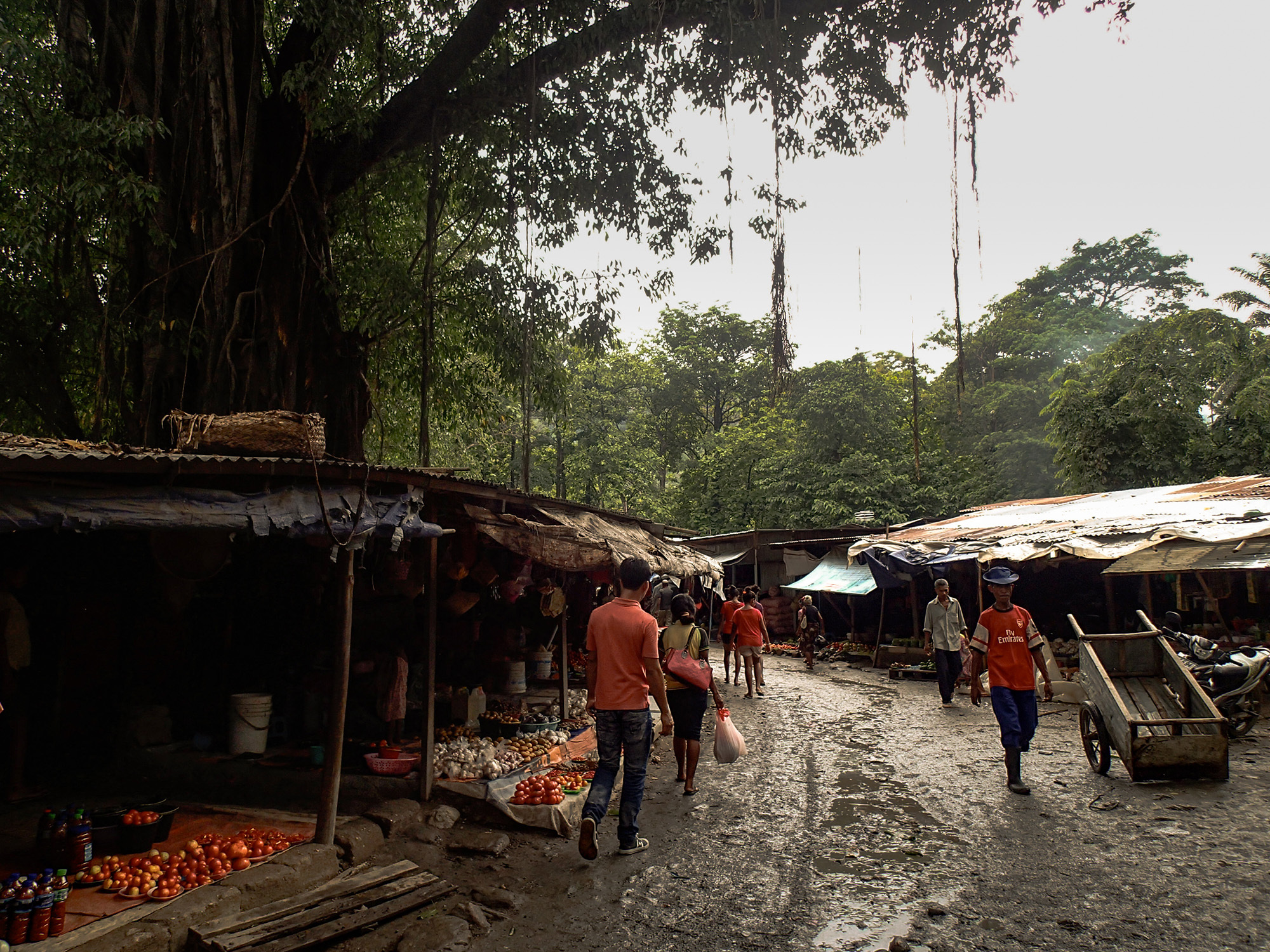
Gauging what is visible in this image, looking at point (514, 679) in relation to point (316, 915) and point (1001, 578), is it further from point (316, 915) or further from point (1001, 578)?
point (1001, 578)

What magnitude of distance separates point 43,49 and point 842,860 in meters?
10.9

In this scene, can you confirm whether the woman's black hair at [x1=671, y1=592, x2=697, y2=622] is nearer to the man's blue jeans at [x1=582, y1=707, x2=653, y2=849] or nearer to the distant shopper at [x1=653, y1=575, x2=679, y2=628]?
the man's blue jeans at [x1=582, y1=707, x2=653, y2=849]

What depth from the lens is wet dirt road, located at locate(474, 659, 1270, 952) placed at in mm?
3941

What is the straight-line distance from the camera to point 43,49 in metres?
7.92

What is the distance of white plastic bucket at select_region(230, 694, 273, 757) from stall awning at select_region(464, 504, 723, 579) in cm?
269

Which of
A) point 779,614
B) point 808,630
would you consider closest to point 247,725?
point 808,630

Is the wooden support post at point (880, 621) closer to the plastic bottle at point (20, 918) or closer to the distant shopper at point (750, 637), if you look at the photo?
the distant shopper at point (750, 637)

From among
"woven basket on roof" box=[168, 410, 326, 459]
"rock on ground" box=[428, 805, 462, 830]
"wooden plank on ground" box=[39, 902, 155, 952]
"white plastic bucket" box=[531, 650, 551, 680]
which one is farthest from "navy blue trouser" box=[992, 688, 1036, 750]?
"wooden plank on ground" box=[39, 902, 155, 952]

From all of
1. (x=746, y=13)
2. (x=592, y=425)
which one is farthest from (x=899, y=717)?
(x=592, y=425)

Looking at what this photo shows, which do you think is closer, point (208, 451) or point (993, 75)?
point (208, 451)

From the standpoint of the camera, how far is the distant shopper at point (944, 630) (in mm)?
10891

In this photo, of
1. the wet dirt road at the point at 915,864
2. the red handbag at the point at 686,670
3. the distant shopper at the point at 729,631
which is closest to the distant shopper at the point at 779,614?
the distant shopper at the point at 729,631

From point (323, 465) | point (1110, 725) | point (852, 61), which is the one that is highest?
point (852, 61)

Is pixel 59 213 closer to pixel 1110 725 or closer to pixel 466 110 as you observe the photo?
pixel 466 110
